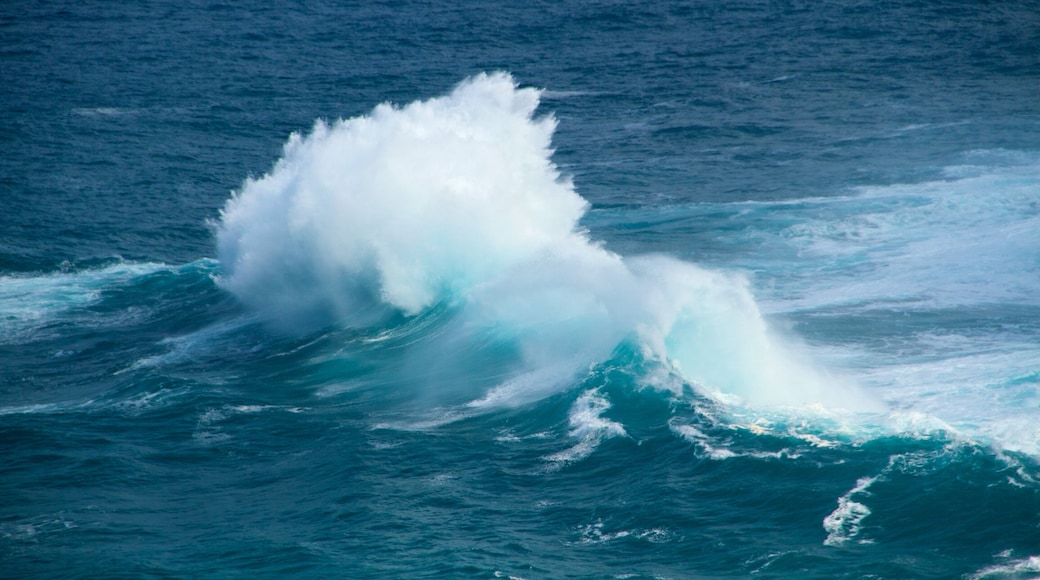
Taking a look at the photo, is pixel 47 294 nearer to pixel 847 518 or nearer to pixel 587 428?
pixel 587 428

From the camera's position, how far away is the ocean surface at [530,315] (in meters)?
15.6

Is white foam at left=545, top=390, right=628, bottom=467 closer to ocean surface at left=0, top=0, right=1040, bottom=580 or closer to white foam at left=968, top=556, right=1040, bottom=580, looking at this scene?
ocean surface at left=0, top=0, right=1040, bottom=580

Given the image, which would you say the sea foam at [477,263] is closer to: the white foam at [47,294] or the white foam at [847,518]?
the white foam at [47,294]

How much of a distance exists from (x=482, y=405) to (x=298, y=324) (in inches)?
289

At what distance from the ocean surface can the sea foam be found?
91 millimetres

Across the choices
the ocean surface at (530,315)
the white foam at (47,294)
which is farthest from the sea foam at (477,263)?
the white foam at (47,294)

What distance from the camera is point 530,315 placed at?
24.1 metres

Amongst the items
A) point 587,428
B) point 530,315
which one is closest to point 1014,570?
point 587,428

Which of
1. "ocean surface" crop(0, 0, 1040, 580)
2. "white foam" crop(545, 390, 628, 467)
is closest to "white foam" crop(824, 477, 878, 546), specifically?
"ocean surface" crop(0, 0, 1040, 580)

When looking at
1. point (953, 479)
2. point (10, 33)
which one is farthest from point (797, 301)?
point (10, 33)

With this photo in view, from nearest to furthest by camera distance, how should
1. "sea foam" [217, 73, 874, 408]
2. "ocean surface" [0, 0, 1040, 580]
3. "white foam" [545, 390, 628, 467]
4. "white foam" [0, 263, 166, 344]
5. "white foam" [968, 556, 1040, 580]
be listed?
1. "white foam" [968, 556, 1040, 580]
2. "ocean surface" [0, 0, 1040, 580]
3. "white foam" [545, 390, 628, 467]
4. "sea foam" [217, 73, 874, 408]
5. "white foam" [0, 263, 166, 344]

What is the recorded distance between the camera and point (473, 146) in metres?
29.0

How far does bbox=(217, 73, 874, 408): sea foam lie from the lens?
2103cm

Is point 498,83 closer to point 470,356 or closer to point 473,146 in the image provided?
point 473,146
